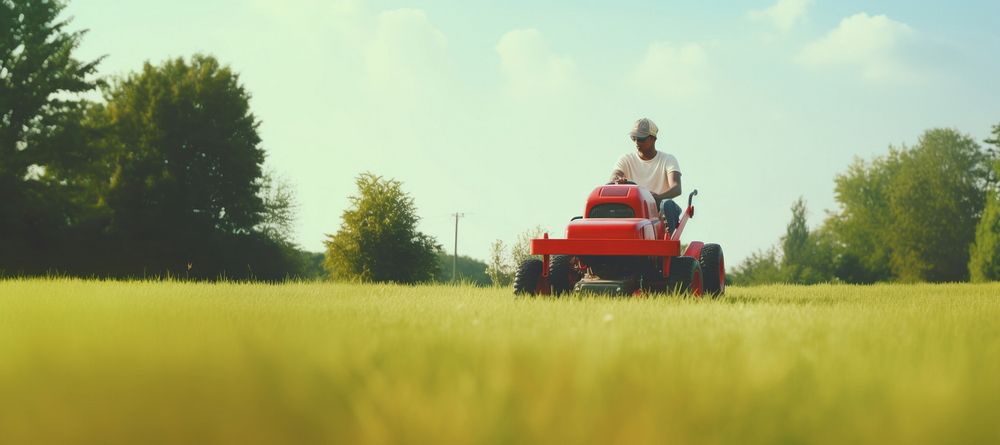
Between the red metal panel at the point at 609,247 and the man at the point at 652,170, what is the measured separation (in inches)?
53.2

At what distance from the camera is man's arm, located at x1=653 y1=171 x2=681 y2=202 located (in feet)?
32.8

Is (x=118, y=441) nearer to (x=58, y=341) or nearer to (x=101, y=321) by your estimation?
(x=58, y=341)

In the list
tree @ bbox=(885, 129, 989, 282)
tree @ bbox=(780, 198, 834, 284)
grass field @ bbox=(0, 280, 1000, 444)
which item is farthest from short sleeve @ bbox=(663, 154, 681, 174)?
tree @ bbox=(780, 198, 834, 284)

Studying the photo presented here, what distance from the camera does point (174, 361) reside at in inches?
127

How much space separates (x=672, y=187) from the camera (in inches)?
393

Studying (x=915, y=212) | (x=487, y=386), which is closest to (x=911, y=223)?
(x=915, y=212)

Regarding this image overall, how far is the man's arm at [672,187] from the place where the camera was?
32.8 ft

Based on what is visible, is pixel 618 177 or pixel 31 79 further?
pixel 31 79

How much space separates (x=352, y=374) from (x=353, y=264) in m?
35.3

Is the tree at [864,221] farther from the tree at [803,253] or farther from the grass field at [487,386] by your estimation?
the grass field at [487,386]

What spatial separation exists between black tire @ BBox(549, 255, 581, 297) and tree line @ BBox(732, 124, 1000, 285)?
4509 cm

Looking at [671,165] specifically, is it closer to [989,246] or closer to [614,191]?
[614,191]

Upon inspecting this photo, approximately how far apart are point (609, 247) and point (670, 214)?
1.97 meters

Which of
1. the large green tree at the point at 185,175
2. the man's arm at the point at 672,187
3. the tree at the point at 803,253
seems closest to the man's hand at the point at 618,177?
the man's arm at the point at 672,187
